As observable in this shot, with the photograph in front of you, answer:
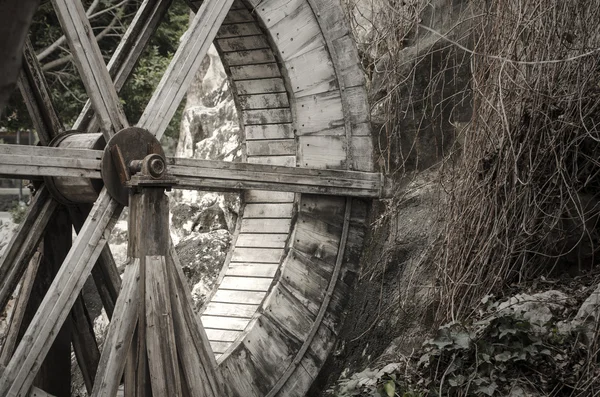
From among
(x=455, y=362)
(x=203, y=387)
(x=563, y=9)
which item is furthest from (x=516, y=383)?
(x=563, y=9)

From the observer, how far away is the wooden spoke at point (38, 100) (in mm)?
5102

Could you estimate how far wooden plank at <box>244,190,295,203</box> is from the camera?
586 centimetres

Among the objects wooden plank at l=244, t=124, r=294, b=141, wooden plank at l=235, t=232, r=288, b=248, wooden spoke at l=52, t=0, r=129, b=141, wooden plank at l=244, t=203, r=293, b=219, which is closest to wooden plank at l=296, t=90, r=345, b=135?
wooden plank at l=244, t=124, r=294, b=141

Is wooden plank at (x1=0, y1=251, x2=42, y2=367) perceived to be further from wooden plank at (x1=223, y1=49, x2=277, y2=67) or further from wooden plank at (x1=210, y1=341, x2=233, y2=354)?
wooden plank at (x1=223, y1=49, x2=277, y2=67)

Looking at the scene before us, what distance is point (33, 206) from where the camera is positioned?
16.5ft

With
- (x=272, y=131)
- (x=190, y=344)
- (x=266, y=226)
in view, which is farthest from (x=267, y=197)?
(x=190, y=344)

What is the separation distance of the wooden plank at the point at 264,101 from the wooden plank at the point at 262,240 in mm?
815

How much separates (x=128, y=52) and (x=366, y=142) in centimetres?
153

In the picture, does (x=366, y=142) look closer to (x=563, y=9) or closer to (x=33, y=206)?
(x=563, y=9)

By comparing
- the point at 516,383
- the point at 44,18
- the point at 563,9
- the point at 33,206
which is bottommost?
the point at 516,383

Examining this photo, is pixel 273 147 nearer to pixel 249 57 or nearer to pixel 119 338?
pixel 249 57

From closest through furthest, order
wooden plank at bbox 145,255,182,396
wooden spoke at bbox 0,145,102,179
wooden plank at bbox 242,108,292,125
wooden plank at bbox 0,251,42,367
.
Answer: wooden spoke at bbox 0,145,102,179, wooden plank at bbox 145,255,182,396, wooden plank at bbox 0,251,42,367, wooden plank at bbox 242,108,292,125

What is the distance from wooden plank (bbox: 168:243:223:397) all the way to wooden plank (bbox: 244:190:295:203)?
1370mm

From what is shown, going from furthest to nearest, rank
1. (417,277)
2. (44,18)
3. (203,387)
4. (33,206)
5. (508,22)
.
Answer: (44,18), (417,277), (508,22), (33,206), (203,387)
